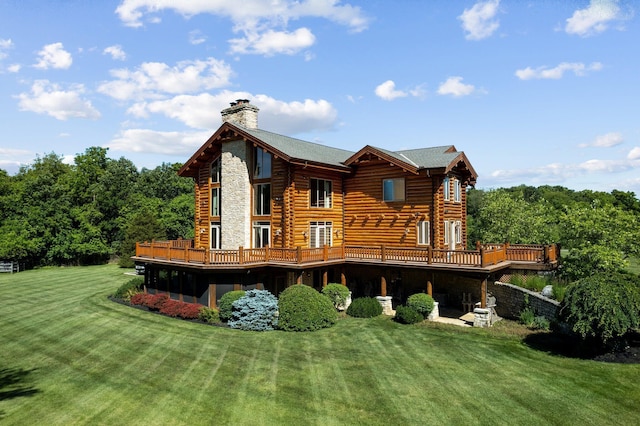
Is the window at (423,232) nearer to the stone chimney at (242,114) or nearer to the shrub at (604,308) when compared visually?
the shrub at (604,308)

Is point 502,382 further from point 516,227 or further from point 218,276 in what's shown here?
point 516,227

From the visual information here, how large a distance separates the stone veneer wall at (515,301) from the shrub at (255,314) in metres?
11.7

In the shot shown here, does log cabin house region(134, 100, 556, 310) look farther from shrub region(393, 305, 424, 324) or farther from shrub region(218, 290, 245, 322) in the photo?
shrub region(393, 305, 424, 324)

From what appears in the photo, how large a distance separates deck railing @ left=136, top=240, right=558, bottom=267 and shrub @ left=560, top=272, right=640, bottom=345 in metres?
5.32

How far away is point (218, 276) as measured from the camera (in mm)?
22516

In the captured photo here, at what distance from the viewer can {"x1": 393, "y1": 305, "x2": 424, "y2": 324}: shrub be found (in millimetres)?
19891

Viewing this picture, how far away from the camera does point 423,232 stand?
24828 millimetres

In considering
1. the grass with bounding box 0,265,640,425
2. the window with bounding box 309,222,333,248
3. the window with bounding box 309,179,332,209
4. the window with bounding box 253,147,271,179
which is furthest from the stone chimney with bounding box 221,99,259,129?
the grass with bounding box 0,265,640,425

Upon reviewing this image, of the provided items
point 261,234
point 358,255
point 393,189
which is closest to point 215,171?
point 261,234

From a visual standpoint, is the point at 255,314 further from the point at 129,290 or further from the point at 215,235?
the point at 129,290

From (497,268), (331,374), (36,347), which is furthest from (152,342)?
(497,268)

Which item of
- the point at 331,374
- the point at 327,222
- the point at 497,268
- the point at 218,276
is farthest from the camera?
the point at 327,222

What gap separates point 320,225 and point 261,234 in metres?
3.75

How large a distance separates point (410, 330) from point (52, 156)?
63019mm
